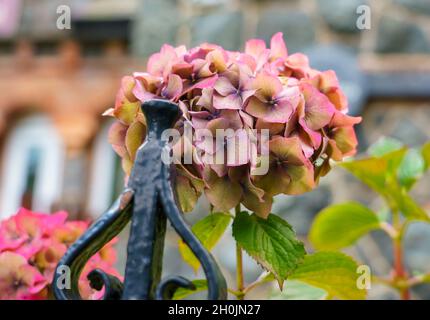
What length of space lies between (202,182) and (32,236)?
189 millimetres

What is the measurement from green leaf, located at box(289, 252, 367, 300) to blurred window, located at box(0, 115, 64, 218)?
2143mm

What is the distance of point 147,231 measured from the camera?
32 cm

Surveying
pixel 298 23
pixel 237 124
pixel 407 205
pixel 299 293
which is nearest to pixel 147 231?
pixel 237 124

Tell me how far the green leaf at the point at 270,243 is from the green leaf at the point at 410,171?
1.07ft

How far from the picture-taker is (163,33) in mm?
2135

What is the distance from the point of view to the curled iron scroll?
1.02ft

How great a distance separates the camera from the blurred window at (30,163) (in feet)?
8.30

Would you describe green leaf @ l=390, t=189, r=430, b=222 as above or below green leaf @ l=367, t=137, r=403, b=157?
below

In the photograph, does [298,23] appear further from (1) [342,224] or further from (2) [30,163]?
(1) [342,224]

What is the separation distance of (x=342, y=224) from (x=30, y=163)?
2.03 meters

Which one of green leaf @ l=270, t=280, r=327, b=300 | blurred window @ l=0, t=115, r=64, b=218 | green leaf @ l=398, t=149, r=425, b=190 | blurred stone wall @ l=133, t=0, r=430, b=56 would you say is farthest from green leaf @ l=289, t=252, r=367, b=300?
blurred window @ l=0, t=115, r=64, b=218

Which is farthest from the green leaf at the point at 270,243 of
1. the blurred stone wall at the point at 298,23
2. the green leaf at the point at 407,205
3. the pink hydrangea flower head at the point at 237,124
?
the blurred stone wall at the point at 298,23

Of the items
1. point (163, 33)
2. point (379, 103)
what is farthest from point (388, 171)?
Result: point (163, 33)

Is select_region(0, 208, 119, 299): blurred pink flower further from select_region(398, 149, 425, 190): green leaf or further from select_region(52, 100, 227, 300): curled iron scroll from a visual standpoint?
Result: select_region(398, 149, 425, 190): green leaf
